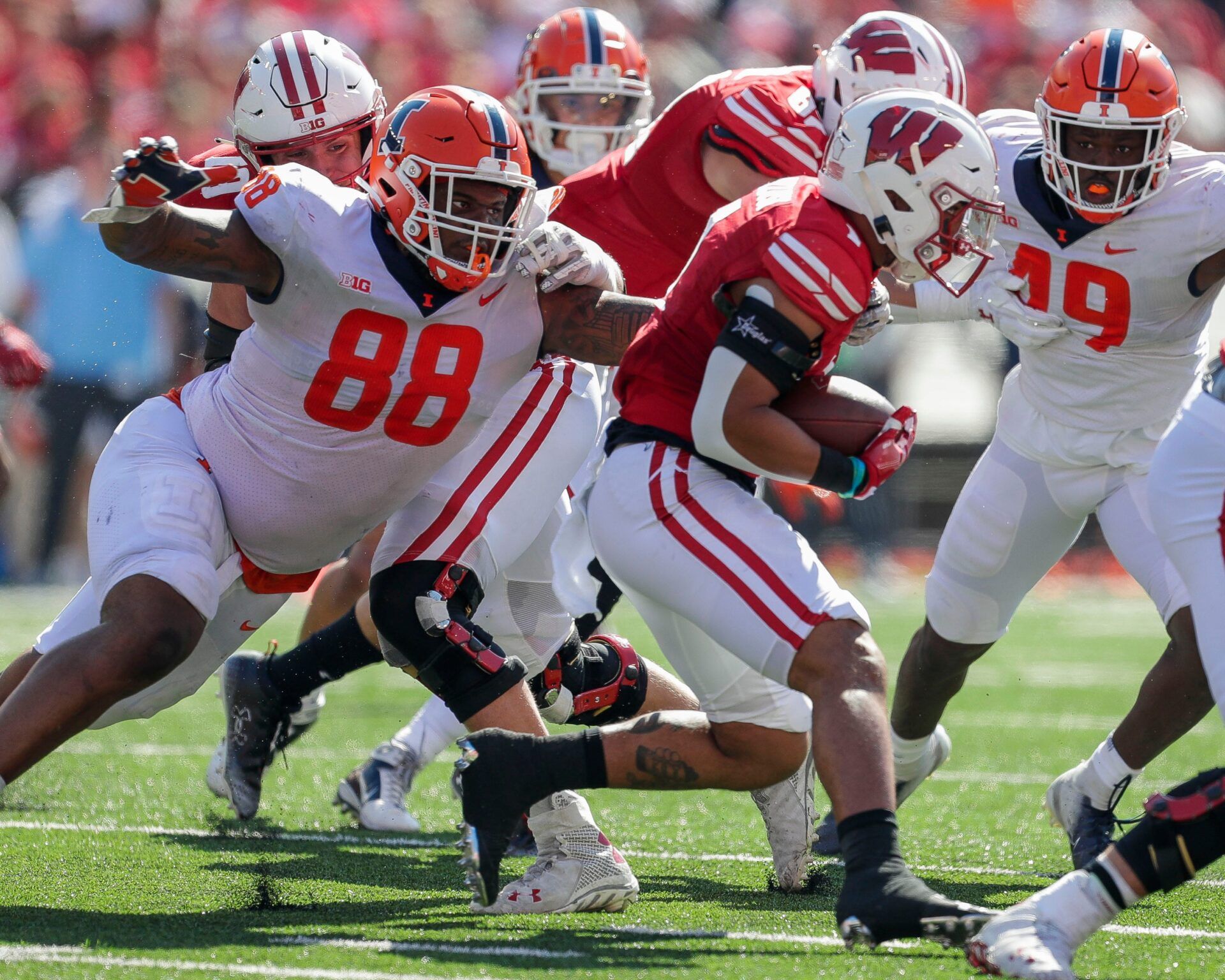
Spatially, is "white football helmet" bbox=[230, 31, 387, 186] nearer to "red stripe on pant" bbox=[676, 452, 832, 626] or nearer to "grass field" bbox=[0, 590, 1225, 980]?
"red stripe on pant" bbox=[676, 452, 832, 626]

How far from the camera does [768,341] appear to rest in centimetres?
335

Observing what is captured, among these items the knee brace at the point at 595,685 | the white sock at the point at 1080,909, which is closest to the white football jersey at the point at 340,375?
the knee brace at the point at 595,685

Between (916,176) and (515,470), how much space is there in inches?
48.2

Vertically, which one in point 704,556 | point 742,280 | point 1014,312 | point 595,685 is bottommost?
point 595,685

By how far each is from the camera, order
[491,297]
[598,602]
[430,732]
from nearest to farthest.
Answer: [491,297]
[430,732]
[598,602]

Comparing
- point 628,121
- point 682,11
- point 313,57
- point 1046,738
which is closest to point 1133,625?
point 1046,738

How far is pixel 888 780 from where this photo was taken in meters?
3.23

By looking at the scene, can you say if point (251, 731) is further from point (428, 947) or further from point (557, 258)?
point (557, 258)

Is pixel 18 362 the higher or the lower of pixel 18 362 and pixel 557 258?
the lower

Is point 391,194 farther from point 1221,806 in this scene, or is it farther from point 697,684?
point 1221,806

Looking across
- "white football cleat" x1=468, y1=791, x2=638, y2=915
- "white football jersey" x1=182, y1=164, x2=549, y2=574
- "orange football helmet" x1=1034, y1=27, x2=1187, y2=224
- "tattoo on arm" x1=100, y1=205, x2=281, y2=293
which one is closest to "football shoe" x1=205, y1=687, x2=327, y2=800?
"white football jersey" x1=182, y1=164, x2=549, y2=574

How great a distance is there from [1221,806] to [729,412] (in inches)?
45.7

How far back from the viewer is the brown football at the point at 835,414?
3516 mm

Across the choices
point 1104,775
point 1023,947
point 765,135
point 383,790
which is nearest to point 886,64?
point 765,135
